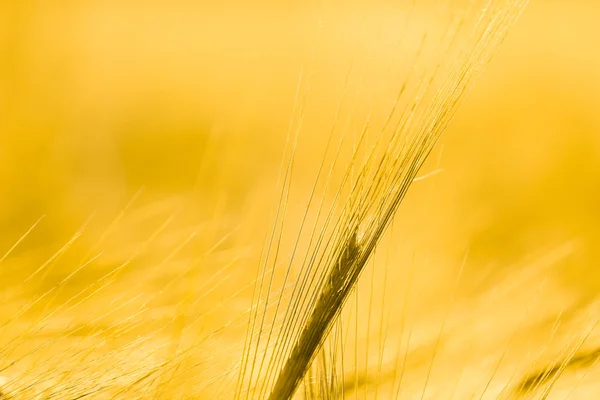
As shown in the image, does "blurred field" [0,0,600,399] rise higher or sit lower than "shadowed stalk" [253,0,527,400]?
higher

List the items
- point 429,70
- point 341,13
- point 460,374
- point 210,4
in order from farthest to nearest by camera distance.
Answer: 1. point 210,4
2. point 341,13
3. point 460,374
4. point 429,70

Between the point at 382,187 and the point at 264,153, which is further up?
the point at 264,153

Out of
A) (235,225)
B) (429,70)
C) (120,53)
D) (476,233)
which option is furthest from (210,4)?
(429,70)

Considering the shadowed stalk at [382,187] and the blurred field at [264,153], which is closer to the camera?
the shadowed stalk at [382,187]

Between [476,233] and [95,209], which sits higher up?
[95,209]

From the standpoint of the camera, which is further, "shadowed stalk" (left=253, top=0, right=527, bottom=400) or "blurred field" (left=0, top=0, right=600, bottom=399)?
"blurred field" (left=0, top=0, right=600, bottom=399)

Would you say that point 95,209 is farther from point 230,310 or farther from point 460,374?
point 460,374

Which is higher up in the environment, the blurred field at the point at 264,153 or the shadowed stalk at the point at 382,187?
the blurred field at the point at 264,153

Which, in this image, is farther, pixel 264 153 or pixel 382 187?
pixel 264 153
